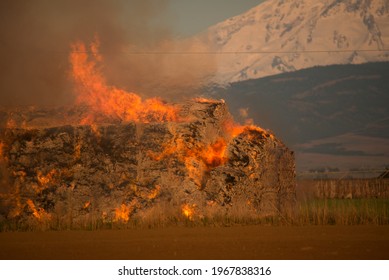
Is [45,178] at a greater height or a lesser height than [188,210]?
greater

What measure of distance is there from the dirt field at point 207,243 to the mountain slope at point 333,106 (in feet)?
208

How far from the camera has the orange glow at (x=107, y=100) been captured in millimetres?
21469

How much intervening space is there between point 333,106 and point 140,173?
7536cm

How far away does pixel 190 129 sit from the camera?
20297 millimetres

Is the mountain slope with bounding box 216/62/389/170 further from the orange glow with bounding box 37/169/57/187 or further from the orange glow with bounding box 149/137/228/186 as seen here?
the orange glow with bounding box 37/169/57/187

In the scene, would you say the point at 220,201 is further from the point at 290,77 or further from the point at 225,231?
the point at 290,77

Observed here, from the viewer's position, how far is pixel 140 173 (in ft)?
63.5

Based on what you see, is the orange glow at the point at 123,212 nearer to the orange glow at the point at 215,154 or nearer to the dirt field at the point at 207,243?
the dirt field at the point at 207,243

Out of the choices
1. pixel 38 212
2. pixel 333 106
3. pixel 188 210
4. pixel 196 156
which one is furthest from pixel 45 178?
pixel 333 106

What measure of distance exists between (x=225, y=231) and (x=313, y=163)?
62335mm

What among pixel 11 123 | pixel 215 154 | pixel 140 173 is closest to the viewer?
pixel 140 173

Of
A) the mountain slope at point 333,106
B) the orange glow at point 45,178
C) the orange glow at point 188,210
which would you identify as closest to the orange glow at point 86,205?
the orange glow at point 45,178

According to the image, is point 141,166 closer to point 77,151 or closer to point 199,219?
point 77,151

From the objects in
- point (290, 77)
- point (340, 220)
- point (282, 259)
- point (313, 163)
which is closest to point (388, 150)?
point (313, 163)
